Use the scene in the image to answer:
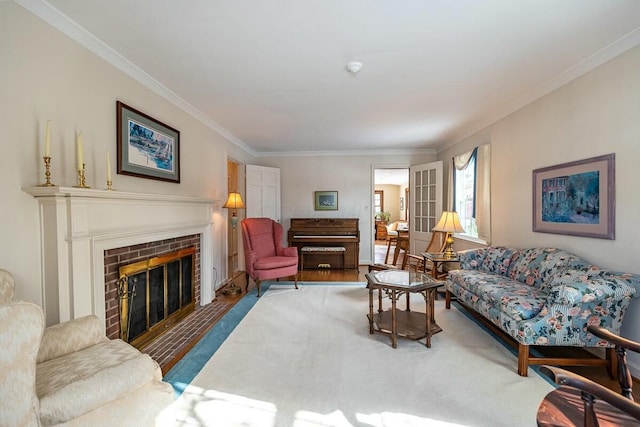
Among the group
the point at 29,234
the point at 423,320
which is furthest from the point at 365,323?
the point at 29,234

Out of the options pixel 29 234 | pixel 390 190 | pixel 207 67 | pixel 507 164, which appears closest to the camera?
pixel 29 234

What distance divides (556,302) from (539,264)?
2.56ft

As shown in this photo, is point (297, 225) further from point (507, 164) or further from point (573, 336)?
point (573, 336)

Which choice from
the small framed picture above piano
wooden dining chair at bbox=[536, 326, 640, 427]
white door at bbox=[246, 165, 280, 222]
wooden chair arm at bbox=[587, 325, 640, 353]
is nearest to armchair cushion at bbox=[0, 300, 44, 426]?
wooden dining chair at bbox=[536, 326, 640, 427]

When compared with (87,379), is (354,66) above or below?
above

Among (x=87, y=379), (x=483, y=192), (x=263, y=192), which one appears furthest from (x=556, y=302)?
(x=263, y=192)

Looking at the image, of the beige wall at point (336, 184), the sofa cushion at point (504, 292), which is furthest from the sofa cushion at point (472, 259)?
the beige wall at point (336, 184)

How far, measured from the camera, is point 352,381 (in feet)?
6.46

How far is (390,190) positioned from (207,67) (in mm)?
10222

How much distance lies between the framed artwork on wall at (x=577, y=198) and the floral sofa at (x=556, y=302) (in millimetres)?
268

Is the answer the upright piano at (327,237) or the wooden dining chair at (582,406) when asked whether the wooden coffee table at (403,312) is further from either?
the upright piano at (327,237)

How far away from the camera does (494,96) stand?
10.1 ft

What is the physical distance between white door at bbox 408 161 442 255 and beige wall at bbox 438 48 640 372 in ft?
4.99

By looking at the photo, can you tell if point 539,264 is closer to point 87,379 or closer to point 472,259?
point 472,259
